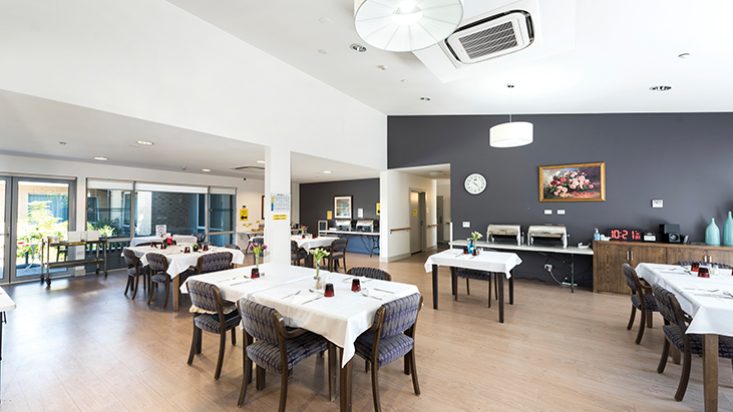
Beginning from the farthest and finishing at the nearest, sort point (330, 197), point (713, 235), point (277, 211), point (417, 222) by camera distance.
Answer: point (330, 197) < point (417, 222) < point (277, 211) < point (713, 235)

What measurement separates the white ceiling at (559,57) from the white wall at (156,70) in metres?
0.28

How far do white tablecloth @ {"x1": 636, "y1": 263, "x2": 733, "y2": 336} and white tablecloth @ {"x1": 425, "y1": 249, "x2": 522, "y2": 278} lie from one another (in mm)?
1419

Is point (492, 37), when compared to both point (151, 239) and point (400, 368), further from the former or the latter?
point (151, 239)

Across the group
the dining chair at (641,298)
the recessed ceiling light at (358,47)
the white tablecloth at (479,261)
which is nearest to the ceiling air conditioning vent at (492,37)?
the recessed ceiling light at (358,47)

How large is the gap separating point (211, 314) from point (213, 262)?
1931 millimetres

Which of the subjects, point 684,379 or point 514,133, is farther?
point 514,133

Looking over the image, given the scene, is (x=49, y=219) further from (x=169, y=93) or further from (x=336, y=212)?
(x=336, y=212)

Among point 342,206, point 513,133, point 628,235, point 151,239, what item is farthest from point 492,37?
point 151,239

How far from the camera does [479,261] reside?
4039mm

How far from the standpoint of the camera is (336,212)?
1030cm

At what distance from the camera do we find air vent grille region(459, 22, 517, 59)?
115 inches

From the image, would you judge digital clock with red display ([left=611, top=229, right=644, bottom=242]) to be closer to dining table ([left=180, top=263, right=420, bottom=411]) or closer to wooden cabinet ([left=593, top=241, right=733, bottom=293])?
wooden cabinet ([left=593, top=241, right=733, bottom=293])

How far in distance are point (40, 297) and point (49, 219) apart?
7.31 ft

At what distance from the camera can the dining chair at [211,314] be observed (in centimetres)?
259
